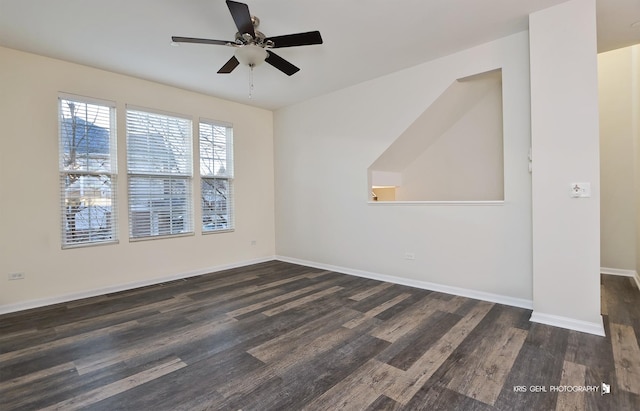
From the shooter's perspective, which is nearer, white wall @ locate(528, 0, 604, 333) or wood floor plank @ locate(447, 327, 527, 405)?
wood floor plank @ locate(447, 327, 527, 405)

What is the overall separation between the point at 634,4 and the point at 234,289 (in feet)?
16.7

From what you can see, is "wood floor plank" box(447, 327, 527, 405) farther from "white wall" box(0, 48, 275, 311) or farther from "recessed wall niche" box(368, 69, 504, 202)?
"white wall" box(0, 48, 275, 311)

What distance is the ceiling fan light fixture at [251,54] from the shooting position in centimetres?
278

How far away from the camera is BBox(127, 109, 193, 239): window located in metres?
4.21

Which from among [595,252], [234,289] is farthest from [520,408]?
[234,289]

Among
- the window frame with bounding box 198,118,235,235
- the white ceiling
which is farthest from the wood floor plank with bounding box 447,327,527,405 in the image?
the window frame with bounding box 198,118,235,235

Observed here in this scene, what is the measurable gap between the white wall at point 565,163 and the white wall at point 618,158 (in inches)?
98.9

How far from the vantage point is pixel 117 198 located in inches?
159

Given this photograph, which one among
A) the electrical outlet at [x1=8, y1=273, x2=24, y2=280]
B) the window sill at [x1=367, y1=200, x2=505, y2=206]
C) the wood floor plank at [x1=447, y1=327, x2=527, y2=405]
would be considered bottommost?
the wood floor plank at [x1=447, y1=327, x2=527, y2=405]

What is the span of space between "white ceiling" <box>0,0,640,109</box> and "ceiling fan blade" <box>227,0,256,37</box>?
28 centimetres

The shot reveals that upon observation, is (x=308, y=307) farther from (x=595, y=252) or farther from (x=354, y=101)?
(x=354, y=101)

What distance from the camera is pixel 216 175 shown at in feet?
16.7

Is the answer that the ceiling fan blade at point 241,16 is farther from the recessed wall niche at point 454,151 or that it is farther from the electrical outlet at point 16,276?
the electrical outlet at point 16,276

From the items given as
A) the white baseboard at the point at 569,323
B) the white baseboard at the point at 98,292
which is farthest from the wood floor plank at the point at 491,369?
the white baseboard at the point at 98,292
